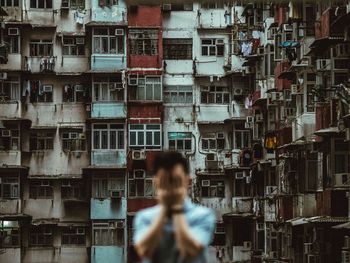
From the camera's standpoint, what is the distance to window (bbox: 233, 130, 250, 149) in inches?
1773

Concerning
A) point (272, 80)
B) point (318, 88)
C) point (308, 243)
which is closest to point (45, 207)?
point (272, 80)

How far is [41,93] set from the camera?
44969 mm

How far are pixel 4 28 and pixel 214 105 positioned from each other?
8259mm

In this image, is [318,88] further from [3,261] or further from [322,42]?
[3,261]

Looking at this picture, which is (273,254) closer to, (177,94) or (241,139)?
(241,139)

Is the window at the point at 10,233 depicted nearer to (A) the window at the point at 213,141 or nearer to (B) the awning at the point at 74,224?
(B) the awning at the point at 74,224

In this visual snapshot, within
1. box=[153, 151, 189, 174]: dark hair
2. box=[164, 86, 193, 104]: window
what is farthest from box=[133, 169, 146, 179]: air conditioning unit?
box=[153, 151, 189, 174]: dark hair

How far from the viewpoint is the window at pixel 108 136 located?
4472cm

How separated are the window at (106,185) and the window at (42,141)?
6.93 ft

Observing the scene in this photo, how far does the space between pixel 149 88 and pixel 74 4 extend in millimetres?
4193

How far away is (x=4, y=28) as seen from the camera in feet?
144

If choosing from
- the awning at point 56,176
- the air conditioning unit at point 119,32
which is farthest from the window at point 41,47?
the awning at point 56,176

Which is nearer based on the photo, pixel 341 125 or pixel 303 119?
pixel 341 125

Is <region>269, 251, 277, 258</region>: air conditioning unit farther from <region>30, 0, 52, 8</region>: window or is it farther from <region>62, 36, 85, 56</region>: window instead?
<region>30, 0, 52, 8</region>: window
